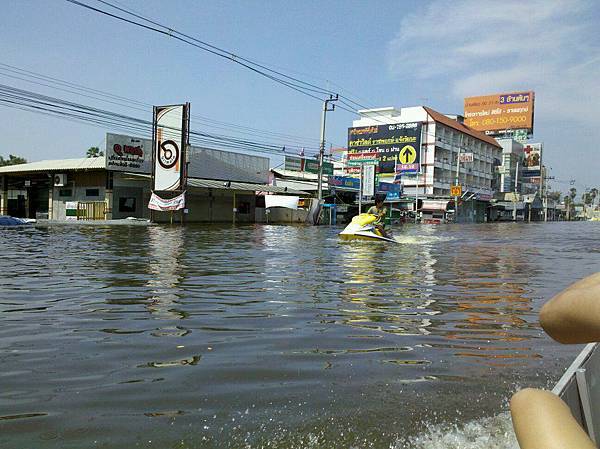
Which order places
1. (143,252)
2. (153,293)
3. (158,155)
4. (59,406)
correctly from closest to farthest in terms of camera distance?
(59,406) < (153,293) < (143,252) < (158,155)

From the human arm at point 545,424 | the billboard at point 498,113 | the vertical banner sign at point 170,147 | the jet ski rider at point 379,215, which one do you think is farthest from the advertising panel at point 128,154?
the billboard at point 498,113

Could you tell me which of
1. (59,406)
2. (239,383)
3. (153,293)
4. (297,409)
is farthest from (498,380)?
(153,293)

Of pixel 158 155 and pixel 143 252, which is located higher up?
pixel 158 155

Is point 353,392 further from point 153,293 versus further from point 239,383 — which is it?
point 153,293

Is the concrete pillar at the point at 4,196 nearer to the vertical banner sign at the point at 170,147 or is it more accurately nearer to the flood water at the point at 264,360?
the vertical banner sign at the point at 170,147

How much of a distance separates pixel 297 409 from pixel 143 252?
34.8ft

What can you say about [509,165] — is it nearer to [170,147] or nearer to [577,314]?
[170,147]

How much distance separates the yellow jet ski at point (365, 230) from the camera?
17.2m

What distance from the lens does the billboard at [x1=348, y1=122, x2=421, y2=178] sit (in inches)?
2625

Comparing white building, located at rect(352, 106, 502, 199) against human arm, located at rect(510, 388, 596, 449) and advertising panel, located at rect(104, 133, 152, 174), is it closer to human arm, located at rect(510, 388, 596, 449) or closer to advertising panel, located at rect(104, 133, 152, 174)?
advertising panel, located at rect(104, 133, 152, 174)

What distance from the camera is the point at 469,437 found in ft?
8.96

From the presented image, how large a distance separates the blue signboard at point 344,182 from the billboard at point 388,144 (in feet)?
56.0

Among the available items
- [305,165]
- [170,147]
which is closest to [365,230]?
[170,147]

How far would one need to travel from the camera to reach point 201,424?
9.34 feet
